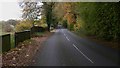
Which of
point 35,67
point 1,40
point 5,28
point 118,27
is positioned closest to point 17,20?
point 5,28

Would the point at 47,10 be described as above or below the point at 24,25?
above

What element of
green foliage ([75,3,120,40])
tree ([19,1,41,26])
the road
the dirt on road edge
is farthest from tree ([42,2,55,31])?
the dirt on road edge

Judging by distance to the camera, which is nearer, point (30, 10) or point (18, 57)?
point (18, 57)

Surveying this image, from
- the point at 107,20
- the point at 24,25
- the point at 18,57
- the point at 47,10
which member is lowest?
the point at 18,57

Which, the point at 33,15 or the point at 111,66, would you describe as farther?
the point at 33,15

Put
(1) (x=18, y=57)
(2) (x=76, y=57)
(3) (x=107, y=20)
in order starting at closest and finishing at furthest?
(1) (x=18, y=57) → (2) (x=76, y=57) → (3) (x=107, y=20)

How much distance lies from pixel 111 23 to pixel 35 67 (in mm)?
16195

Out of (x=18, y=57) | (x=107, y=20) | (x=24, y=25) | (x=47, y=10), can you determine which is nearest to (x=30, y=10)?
(x=24, y=25)

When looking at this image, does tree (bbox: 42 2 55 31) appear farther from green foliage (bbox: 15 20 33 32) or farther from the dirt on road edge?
the dirt on road edge

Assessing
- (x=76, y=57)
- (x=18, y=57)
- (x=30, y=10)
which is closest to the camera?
(x=18, y=57)

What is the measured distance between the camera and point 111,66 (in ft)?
38.7

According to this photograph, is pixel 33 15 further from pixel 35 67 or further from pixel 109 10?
pixel 35 67

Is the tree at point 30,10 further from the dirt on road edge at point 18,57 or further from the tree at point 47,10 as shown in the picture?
Answer: the dirt on road edge at point 18,57

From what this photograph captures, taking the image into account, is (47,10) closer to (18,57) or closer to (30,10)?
(30,10)
